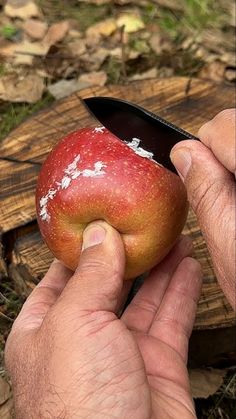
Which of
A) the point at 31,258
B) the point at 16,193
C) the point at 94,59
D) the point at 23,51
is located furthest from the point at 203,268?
the point at 23,51

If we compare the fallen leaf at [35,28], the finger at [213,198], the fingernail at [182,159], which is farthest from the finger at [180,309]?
the fallen leaf at [35,28]

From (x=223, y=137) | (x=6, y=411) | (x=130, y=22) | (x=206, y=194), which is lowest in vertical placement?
(x=6, y=411)

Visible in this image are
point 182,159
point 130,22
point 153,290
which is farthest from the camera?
point 130,22

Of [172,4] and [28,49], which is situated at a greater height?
[172,4]

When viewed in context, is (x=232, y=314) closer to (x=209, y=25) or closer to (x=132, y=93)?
(x=132, y=93)

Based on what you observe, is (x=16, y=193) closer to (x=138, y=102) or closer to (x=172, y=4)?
(x=138, y=102)

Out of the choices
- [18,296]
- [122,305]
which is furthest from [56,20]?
[122,305]
